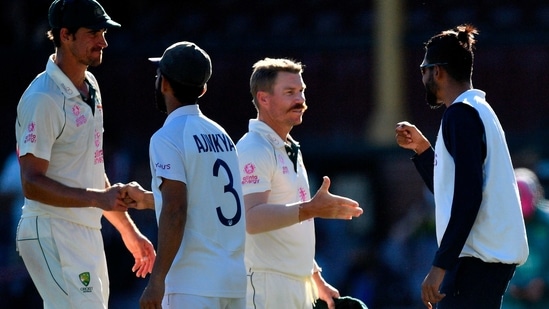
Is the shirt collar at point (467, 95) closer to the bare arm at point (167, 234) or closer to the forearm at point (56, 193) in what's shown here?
the bare arm at point (167, 234)

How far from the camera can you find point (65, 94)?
19.3 ft

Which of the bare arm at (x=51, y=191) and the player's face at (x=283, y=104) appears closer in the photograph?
the bare arm at (x=51, y=191)

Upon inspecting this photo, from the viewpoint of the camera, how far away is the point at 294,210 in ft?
19.0

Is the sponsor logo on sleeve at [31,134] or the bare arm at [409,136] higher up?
the sponsor logo on sleeve at [31,134]

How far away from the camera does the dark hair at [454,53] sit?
18.2 ft

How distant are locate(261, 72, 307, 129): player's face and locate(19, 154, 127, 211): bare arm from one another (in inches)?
Result: 41.0

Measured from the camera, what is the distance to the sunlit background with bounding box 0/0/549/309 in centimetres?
1361

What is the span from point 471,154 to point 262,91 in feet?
4.84

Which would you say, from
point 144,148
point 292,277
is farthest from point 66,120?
point 144,148

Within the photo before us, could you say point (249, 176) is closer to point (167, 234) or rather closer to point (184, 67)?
point (184, 67)

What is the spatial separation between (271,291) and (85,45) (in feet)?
5.08

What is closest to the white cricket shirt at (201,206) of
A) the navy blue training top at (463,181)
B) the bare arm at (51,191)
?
the bare arm at (51,191)

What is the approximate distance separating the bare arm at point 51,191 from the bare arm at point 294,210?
29.8 inches

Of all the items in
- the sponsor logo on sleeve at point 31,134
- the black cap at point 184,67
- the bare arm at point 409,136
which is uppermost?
the black cap at point 184,67
